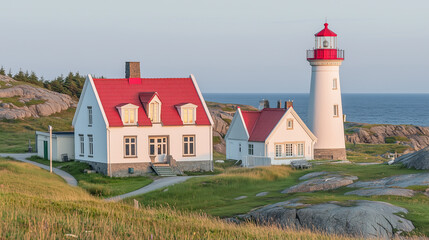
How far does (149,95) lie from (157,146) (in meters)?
3.53

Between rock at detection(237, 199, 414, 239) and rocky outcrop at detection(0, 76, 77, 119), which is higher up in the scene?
rocky outcrop at detection(0, 76, 77, 119)

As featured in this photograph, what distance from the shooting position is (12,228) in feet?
48.3

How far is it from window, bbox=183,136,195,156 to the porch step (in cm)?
215

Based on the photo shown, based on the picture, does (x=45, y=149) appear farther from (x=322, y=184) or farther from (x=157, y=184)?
(x=322, y=184)

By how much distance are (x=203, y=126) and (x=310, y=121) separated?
12.2 meters

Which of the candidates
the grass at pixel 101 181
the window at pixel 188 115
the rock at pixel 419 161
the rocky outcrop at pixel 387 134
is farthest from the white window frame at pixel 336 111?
the rocky outcrop at pixel 387 134

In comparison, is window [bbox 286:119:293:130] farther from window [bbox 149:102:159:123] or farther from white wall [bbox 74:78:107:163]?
white wall [bbox 74:78:107:163]

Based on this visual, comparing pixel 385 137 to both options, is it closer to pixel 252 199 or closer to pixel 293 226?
pixel 252 199

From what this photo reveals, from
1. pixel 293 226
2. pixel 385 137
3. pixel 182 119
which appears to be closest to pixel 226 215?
pixel 293 226

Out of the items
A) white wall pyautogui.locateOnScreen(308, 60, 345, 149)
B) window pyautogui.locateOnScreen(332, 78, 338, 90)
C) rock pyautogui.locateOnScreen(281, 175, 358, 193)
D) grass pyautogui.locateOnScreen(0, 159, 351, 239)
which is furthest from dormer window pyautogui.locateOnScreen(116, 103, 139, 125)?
grass pyautogui.locateOnScreen(0, 159, 351, 239)

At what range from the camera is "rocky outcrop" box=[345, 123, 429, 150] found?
95.2 metres

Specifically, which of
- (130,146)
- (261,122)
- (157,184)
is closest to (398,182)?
(157,184)

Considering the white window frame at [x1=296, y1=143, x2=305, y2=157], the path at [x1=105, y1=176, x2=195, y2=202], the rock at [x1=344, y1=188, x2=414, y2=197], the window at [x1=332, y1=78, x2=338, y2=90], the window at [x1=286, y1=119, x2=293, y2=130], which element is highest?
the window at [x1=332, y1=78, x2=338, y2=90]

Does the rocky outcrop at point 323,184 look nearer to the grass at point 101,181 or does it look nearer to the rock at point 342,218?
the rock at point 342,218
